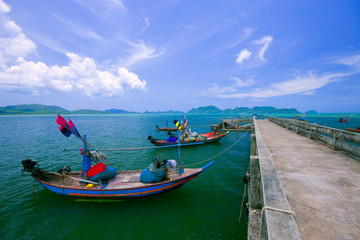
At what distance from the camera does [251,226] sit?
12.9 ft

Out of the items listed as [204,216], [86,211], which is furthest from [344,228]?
[86,211]

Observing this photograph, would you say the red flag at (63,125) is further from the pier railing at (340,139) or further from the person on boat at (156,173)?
the pier railing at (340,139)

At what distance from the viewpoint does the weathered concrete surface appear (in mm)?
2873

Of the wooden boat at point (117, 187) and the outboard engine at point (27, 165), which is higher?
the outboard engine at point (27, 165)

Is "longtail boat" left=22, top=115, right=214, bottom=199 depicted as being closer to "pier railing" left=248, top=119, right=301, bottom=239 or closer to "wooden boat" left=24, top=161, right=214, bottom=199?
"wooden boat" left=24, top=161, right=214, bottom=199

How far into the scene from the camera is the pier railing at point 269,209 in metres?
2.13

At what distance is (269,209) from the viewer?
2.59m

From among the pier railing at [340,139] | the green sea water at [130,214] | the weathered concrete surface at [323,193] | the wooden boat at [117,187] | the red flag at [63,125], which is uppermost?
the red flag at [63,125]

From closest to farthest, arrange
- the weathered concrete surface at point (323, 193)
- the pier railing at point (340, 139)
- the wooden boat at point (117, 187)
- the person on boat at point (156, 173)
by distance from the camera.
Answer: the weathered concrete surface at point (323, 193), the pier railing at point (340, 139), the wooden boat at point (117, 187), the person on boat at point (156, 173)

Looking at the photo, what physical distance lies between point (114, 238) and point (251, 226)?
6575mm

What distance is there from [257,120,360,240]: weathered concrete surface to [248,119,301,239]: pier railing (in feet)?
2.28

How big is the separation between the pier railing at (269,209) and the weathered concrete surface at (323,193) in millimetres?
695

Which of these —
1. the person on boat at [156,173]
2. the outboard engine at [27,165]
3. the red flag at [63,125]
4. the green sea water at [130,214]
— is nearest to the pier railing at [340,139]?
the green sea water at [130,214]

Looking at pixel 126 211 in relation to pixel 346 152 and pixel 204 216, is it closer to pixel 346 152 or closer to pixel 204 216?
pixel 204 216
